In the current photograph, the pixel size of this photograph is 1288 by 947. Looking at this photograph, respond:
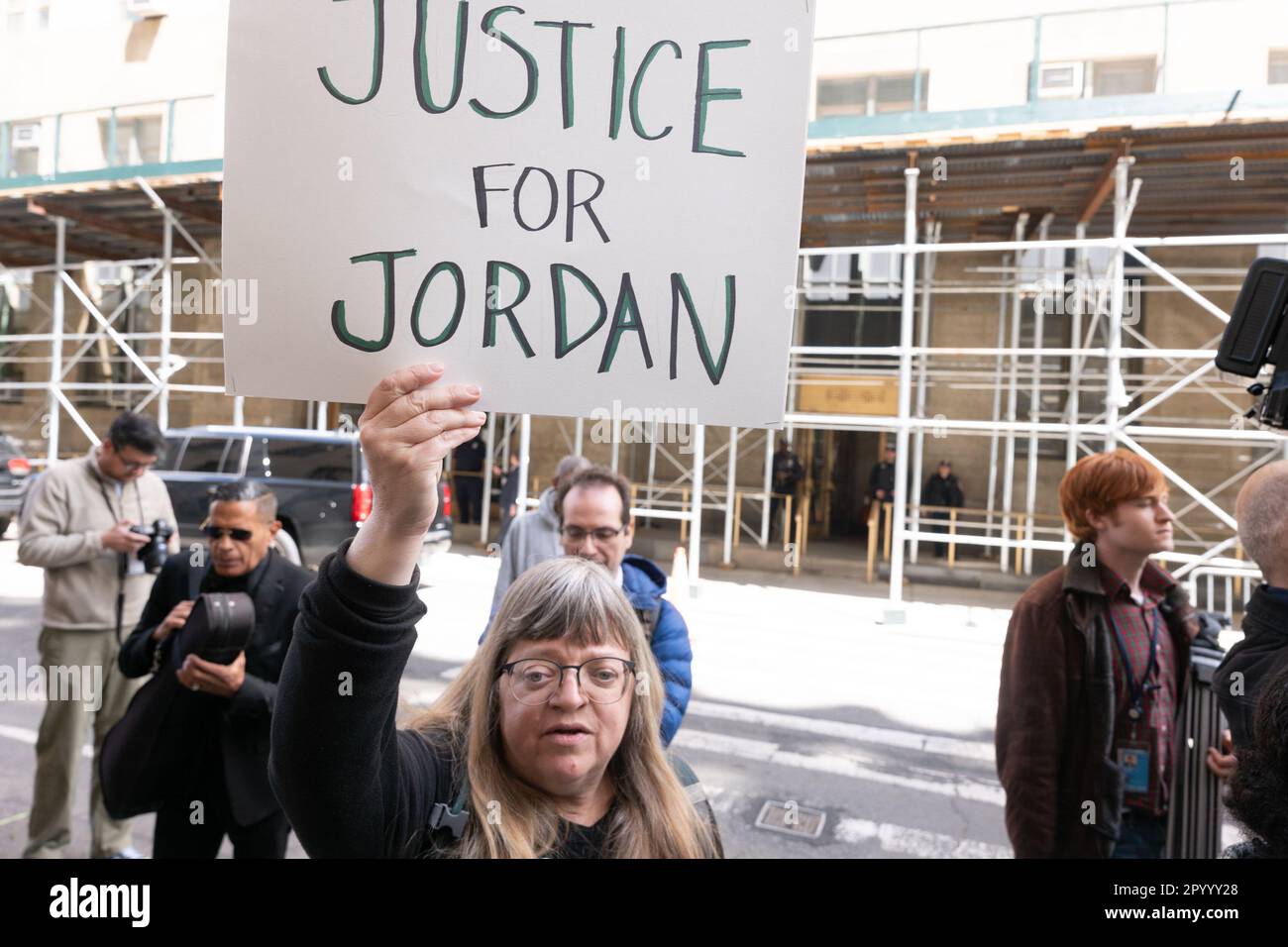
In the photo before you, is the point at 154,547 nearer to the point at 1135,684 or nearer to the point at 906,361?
the point at 1135,684

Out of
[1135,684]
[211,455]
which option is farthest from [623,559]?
[211,455]

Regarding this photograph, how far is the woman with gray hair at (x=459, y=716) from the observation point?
3.59 feet

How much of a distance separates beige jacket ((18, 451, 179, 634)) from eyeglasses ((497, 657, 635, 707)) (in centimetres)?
285

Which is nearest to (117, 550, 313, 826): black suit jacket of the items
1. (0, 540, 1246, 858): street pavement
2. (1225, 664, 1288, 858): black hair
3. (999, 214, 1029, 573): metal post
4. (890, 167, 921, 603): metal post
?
(0, 540, 1246, 858): street pavement

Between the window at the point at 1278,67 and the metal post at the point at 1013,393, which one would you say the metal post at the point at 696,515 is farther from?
the window at the point at 1278,67

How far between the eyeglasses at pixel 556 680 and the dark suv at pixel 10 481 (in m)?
13.0

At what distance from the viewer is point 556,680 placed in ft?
4.55

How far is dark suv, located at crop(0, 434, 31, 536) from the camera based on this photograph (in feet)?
38.3

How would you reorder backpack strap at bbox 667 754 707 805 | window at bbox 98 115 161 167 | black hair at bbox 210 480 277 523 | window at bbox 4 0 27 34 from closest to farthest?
backpack strap at bbox 667 754 707 805 < black hair at bbox 210 480 277 523 < window at bbox 98 115 161 167 < window at bbox 4 0 27 34

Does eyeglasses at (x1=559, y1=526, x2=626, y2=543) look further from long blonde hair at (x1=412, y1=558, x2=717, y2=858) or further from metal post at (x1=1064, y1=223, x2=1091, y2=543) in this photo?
metal post at (x1=1064, y1=223, x2=1091, y2=543)

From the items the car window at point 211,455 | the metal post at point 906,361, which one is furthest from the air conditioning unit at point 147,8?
the metal post at point 906,361

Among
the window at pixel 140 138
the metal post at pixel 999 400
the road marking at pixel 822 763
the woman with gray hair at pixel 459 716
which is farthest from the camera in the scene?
the window at pixel 140 138

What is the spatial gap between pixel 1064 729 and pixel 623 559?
4.60ft

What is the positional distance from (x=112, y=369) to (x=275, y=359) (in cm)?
1956
